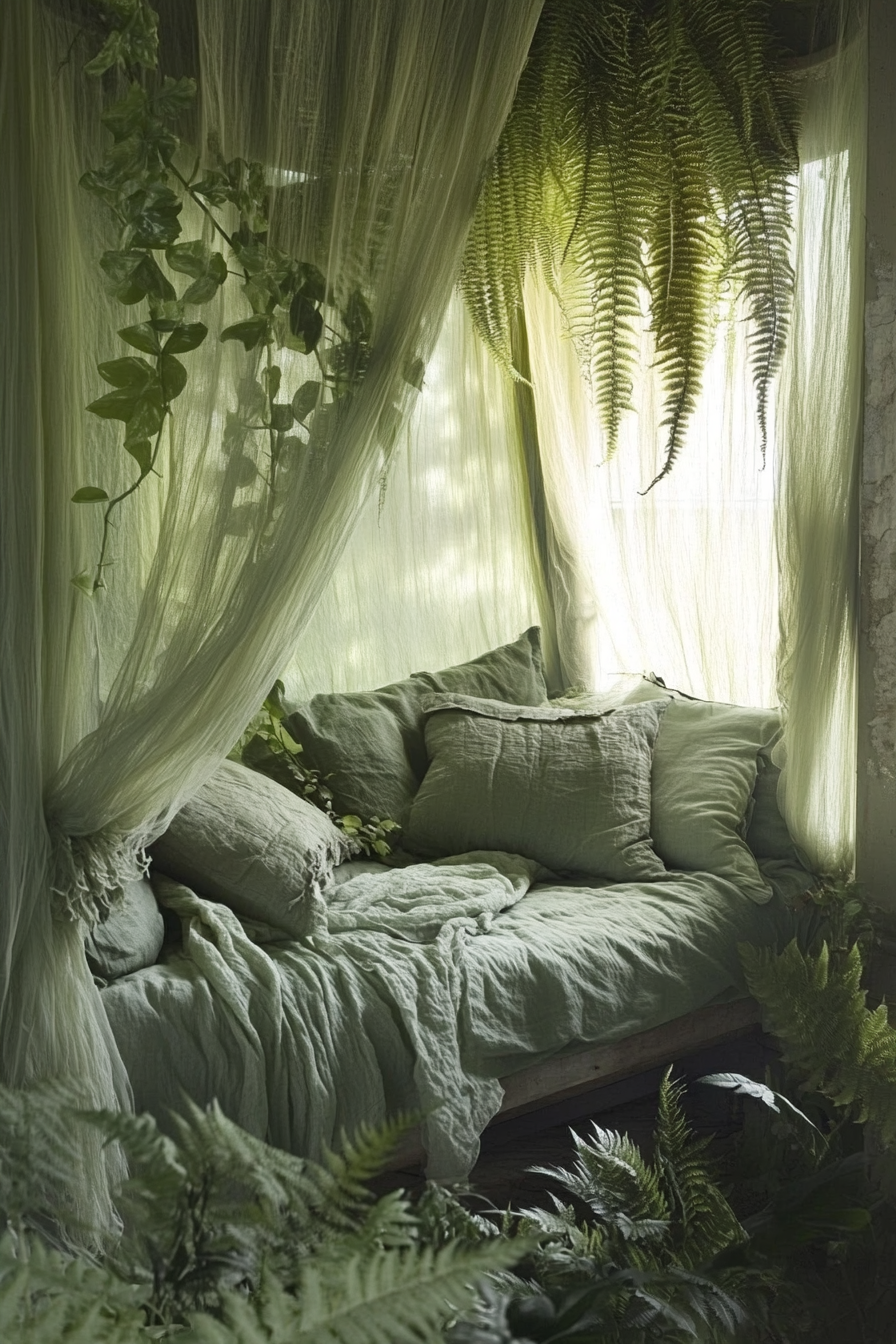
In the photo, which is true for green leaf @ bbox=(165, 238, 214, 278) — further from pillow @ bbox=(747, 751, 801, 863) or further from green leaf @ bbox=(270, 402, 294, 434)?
pillow @ bbox=(747, 751, 801, 863)

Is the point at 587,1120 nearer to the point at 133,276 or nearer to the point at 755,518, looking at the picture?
the point at 755,518

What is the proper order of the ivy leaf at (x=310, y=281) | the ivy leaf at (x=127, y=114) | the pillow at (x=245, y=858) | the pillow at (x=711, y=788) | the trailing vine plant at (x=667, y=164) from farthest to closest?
the pillow at (x=711, y=788), the pillow at (x=245, y=858), the trailing vine plant at (x=667, y=164), the ivy leaf at (x=310, y=281), the ivy leaf at (x=127, y=114)

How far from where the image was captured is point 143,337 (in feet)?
5.15

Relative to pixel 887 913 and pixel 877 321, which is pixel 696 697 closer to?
pixel 887 913

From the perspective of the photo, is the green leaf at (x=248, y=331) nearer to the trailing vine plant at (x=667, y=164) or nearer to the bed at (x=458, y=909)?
the trailing vine plant at (x=667, y=164)

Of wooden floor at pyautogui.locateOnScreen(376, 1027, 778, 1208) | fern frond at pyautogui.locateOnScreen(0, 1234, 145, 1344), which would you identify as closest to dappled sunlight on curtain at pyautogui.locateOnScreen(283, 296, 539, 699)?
wooden floor at pyautogui.locateOnScreen(376, 1027, 778, 1208)

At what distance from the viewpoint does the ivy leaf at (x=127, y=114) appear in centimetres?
151

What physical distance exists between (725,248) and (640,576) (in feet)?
3.39

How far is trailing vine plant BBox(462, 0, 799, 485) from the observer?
2055 mm

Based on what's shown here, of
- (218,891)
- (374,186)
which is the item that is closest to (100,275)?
(374,186)

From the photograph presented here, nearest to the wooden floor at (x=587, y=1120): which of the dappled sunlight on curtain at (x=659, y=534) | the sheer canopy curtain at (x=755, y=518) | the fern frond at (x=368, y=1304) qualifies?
the sheer canopy curtain at (x=755, y=518)

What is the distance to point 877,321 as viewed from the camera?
2.25m

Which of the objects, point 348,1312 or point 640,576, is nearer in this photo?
point 348,1312

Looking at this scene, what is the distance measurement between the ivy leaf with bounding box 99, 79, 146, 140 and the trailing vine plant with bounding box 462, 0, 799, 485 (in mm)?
793
